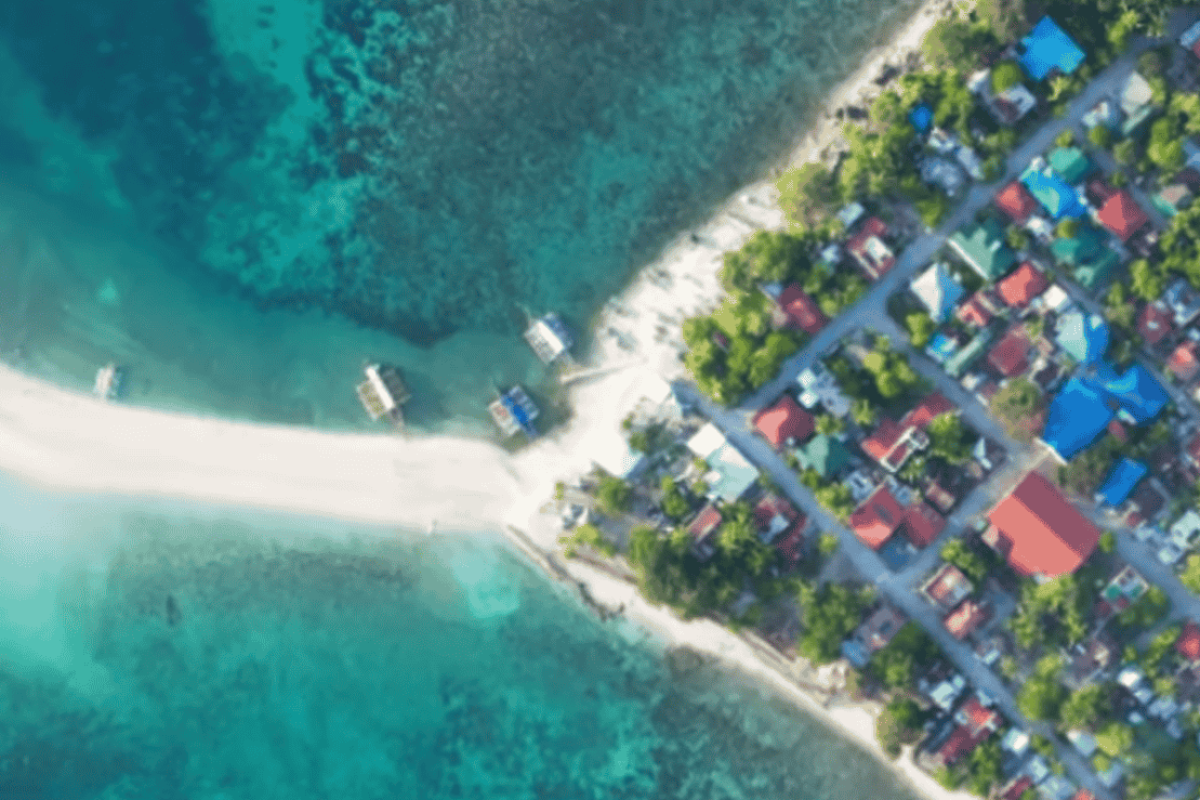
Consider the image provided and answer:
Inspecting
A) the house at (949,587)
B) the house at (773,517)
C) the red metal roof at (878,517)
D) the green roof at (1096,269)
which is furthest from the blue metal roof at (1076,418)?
the house at (773,517)

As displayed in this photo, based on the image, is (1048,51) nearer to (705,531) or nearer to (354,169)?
(705,531)

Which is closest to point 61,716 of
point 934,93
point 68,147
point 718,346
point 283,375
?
point 283,375

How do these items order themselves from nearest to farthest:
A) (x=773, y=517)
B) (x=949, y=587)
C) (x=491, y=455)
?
(x=949, y=587) → (x=773, y=517) → (x=491, y=455)

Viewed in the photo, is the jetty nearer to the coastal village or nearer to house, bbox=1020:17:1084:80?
the coastal village

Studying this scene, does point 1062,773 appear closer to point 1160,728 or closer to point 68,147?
point 1160,728

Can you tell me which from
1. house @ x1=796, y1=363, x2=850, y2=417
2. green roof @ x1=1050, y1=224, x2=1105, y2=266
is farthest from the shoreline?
green roof @ x1=1050, y1=224, x2=1105, y2=266

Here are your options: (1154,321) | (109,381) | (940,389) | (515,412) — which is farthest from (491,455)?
(1154,321)
